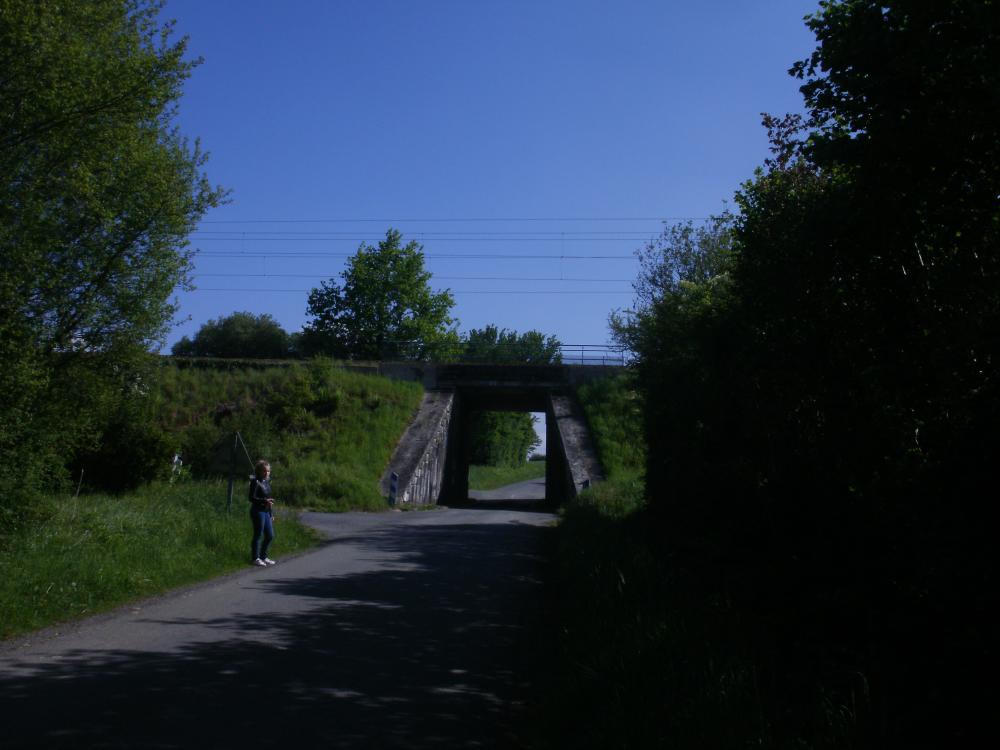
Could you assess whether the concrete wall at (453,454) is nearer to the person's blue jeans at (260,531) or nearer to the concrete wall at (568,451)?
the concrete wall at (568,451)

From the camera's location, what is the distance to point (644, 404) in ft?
55.4

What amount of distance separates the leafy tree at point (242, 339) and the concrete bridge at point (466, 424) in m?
28.3

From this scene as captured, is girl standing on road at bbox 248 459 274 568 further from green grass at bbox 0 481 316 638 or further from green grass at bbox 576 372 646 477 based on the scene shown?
green grass at bbox 576 372 646 477

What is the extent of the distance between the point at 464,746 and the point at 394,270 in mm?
66425

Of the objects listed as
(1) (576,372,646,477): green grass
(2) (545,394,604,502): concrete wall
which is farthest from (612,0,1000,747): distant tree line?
(1) (576,372,646,477): green grass

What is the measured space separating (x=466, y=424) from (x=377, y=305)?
24733mm

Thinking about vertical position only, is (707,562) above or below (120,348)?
below

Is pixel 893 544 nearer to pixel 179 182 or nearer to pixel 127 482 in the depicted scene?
pixel 179 182

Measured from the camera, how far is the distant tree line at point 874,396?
17.0 ft

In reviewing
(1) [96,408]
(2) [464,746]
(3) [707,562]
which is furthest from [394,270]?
(2) [464,746]

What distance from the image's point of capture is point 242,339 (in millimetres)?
71250

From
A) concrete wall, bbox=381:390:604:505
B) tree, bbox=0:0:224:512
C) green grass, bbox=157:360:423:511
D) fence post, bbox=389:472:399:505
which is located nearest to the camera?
tree, bbox=0:0:224:512

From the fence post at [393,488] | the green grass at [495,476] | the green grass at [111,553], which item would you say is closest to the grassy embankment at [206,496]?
the green grass at [111,553]

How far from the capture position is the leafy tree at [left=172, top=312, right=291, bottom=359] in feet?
232
